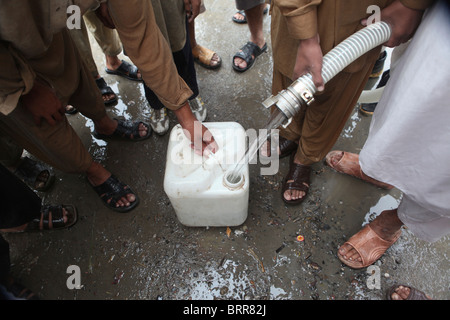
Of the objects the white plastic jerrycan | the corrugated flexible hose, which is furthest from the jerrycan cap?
the corrugated flexible hose

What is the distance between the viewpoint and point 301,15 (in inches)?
41.8

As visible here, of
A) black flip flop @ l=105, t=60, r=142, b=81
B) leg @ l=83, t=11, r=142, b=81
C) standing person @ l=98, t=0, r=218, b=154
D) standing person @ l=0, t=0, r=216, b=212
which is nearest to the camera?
standing person @ l=0, t=0, r=216, b=212

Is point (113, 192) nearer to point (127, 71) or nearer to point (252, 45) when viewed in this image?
point (127, 71)

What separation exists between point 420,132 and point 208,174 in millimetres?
896

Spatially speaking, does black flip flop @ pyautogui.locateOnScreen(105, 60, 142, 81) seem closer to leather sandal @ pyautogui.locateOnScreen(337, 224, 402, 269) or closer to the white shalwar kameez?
the white shalwar kameez

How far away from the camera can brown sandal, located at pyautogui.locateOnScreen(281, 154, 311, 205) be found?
1.88 metres

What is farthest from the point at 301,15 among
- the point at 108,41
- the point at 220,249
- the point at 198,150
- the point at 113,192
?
the point at 108,41

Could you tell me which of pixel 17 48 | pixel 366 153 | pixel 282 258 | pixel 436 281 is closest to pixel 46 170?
pixel 17 48

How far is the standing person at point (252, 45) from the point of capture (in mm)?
2473

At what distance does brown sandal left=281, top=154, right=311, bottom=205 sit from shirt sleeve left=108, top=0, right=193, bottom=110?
0.96 metres

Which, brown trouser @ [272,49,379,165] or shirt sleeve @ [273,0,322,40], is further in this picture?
brown trouser @ [272,49,379,165]

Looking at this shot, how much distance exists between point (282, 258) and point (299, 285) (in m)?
0.18
